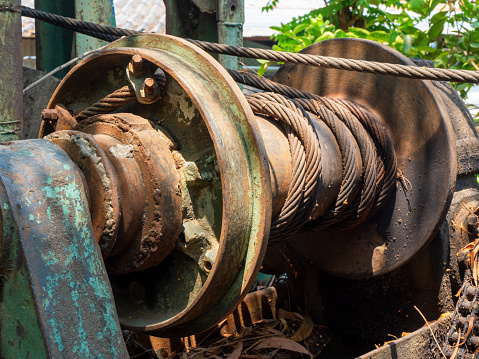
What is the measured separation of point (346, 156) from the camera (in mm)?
2311

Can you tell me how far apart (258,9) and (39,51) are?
31.7 ft

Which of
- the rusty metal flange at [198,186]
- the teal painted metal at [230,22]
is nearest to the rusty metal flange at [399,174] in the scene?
the teal painted metal at [230,22]

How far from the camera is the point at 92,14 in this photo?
11.5 ft

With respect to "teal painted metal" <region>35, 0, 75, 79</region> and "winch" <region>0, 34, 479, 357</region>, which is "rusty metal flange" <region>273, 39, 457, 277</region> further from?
"teal painted metal" <region>35, 0, 75, 79</region>

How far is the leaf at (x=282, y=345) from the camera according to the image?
8.79 feet

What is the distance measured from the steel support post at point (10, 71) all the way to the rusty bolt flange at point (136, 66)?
434mm

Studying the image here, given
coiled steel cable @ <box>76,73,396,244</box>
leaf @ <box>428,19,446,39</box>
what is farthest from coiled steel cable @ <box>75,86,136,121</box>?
leaf @ <box>428,19,446,39</box>

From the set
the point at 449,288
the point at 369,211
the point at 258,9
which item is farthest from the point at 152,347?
the point at 258,9

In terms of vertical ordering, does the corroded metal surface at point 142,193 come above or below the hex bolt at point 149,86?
below

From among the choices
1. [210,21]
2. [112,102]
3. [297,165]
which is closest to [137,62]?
[112,102]

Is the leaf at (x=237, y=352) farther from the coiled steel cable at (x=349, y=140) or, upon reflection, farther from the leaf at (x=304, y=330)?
the coiled steel cable at (x=349, y=140)

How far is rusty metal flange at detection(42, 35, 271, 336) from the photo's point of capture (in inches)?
67.2

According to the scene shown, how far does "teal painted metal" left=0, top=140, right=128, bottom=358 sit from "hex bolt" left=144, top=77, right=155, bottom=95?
409mm

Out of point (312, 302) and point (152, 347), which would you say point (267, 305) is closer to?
point (312, 302)
